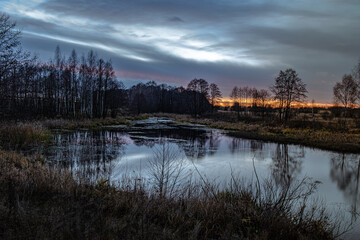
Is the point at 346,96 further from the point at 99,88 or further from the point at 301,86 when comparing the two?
the point at 99,88

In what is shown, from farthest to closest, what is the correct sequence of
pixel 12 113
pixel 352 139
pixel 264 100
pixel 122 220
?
1. pixel 264 100
2. pixel 352 139
3. pixel 12 113
4. pixel 122 220

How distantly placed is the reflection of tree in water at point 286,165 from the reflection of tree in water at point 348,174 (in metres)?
1.72

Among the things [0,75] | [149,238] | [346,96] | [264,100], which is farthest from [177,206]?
[264,100]

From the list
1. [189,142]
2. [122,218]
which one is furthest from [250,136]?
[122,218]

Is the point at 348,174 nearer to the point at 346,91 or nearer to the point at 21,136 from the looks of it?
the point at 21,136

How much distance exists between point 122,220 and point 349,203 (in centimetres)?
786

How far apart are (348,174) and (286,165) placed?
9.39 ft

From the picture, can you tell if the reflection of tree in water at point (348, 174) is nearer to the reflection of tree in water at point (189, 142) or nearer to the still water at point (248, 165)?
the still water at point (248, 165)

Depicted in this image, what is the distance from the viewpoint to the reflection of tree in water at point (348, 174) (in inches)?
331

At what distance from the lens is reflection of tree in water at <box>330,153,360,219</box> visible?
841 centimetres

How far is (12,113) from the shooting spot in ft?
38.6

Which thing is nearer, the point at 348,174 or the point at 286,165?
the point at 348,174

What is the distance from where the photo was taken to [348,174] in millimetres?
Result: 11445

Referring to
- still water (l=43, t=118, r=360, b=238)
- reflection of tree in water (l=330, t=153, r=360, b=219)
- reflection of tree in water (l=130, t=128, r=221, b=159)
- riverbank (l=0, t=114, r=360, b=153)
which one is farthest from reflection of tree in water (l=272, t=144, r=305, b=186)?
reflection of tree in water (l=130, t=128, r=221, b=159)
